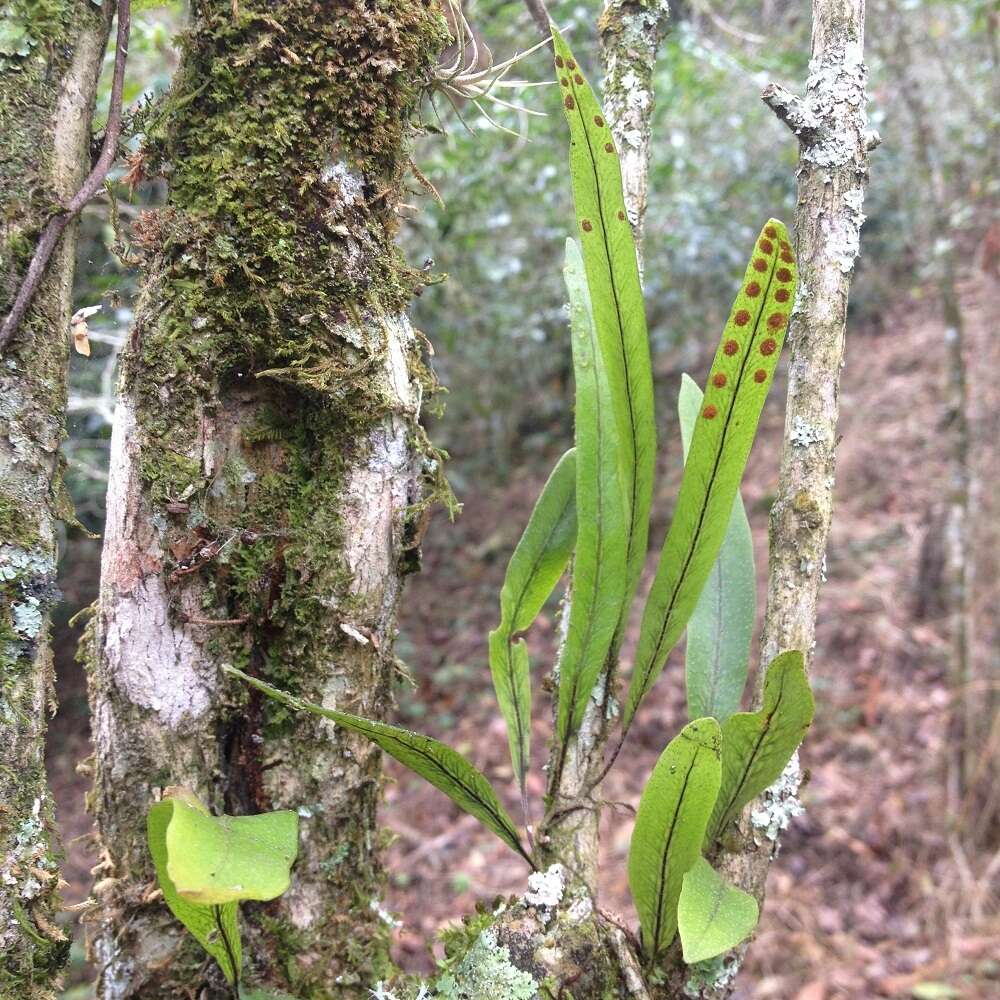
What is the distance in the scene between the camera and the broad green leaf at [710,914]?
2.01 feet

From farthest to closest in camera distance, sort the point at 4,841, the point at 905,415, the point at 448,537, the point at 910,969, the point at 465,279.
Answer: the point at 448,537
the point at 905,415
the point at 465,279
the point at 910,969
the point at 4,841

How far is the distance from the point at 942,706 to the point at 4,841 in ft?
9.65

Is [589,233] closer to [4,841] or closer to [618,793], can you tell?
[4,841]

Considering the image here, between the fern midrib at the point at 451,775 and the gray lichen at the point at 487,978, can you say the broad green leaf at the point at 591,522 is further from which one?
the gray lichen at the point at 487,978

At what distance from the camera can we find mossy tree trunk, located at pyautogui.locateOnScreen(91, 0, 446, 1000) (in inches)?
27.1

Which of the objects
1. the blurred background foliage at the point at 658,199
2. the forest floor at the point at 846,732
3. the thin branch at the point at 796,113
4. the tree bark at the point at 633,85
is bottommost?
the forest floor at the point at 846,732

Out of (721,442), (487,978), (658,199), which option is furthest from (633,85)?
(658,199)

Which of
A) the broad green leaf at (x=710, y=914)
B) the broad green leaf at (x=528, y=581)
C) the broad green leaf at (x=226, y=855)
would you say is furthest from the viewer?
the broad green leaf at (x=528, y=581)

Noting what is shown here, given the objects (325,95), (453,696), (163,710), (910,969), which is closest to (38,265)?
(325,95)

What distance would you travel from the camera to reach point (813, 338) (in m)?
0.73

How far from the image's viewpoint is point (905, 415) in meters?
4.27

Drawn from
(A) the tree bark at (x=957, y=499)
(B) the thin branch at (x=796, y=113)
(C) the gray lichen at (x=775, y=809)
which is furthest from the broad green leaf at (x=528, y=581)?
(A) the tree bark at (x=957, y=499)

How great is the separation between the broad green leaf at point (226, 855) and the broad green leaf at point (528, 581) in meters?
0.27

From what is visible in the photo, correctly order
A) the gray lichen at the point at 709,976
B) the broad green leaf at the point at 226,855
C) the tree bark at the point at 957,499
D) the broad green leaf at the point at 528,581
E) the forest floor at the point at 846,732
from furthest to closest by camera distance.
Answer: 1. the tree bark at the point at 957,499
2. the forest floor at the point at 846,732
3. the broad green leaf at the point at 528,581
4. the gray lichen at the point at 709,976
5. the broad green leaf at the point at 226,855
